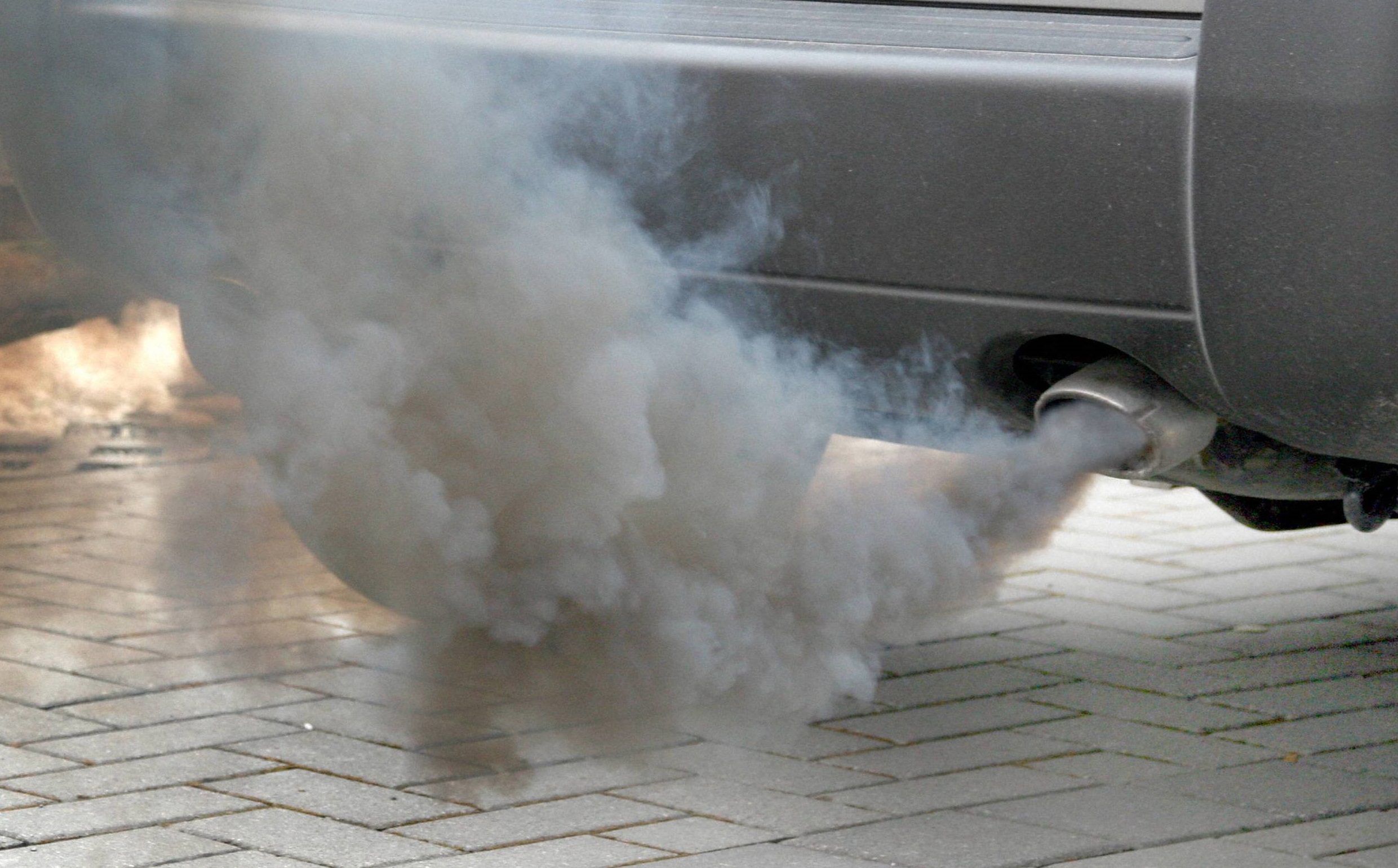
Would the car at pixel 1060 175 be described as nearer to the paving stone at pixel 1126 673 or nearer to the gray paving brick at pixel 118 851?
the paving stone at pixel 1126 673

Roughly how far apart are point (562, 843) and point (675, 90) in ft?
3.34

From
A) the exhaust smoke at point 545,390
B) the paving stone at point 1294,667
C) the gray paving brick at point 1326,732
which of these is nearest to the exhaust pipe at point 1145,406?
the exhaust smoke at point 545,390

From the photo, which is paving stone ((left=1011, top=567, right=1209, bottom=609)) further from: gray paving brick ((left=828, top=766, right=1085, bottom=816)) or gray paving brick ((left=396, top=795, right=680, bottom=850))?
gray paving brick ((left=396, top=795, right=680, bottom=850))

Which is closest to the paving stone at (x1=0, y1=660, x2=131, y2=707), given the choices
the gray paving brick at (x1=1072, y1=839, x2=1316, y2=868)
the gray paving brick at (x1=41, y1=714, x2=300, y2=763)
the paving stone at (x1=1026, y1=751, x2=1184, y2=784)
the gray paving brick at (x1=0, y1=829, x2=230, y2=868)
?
the gray paving brick at (x1=41, y1=714, x2=300, y2=763)

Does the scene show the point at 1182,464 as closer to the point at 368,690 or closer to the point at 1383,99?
the point at 1383,99

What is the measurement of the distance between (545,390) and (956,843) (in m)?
0.89

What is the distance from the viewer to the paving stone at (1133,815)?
246cm

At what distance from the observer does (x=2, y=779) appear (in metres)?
2.54

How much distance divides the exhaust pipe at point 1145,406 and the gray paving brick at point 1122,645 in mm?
1083

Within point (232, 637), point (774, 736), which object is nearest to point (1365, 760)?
point (774, 736)

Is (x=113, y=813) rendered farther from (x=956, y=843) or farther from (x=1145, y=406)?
(x=1145, y=406)

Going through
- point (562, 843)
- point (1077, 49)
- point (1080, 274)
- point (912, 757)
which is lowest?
point (562, 843)

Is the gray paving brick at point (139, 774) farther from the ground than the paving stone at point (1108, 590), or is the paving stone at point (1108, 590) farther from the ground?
the paving stone at point (1108, 590)

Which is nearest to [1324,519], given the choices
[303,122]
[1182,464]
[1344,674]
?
[1344,674]
